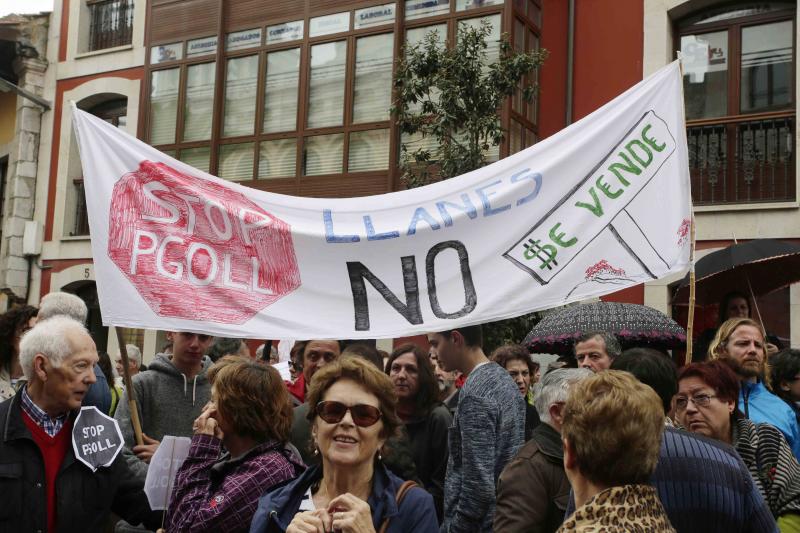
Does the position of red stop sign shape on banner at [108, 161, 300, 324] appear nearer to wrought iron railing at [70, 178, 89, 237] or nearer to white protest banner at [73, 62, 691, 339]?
white protest banner at [73, 62, 691, 339]

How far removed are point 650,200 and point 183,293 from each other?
2.40m

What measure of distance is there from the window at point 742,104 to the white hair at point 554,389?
9.81 metres

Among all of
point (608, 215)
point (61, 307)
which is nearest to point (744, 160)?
point (608, 215)

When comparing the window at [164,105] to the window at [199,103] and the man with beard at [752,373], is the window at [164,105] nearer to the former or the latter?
the window at [199,103]

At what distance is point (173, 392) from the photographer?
5176 mm

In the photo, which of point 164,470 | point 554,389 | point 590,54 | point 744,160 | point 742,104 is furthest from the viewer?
point 590,54

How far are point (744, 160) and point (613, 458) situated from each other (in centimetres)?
1117

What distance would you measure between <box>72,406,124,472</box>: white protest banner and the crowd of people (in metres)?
0.04

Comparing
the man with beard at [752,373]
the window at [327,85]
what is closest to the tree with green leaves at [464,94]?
the window at [327,85]

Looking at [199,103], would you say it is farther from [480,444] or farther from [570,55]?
[480,444]

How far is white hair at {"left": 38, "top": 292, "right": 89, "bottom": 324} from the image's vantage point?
491 centimetres

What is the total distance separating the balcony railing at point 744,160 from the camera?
1258 centimetres

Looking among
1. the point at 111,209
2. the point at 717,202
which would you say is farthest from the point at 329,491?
the point at 717,202

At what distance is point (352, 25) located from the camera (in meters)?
15.0
